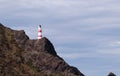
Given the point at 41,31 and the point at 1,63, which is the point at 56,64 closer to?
the point at 41,31

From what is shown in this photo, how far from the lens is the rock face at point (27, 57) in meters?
101

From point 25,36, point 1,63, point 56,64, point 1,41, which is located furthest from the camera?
point 25,36

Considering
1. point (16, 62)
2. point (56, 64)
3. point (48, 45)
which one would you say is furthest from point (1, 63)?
point (48, 45)

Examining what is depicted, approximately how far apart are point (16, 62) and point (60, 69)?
131ft

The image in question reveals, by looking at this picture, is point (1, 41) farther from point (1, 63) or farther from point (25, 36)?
point (25, 36)

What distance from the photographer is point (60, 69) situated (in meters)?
142

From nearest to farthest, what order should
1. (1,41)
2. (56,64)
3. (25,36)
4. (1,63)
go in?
(1,63) → (1,41) → (56,64) → (25,36)

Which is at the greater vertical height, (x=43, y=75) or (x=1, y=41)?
(x=1, y=41)

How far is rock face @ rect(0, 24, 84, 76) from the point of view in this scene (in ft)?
333

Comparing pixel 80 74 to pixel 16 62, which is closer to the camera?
pixel 16 62

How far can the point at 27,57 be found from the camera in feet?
396

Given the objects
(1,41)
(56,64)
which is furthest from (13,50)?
(56,64)

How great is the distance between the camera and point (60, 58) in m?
148

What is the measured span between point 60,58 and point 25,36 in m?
11.4
